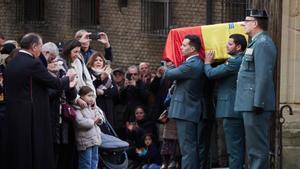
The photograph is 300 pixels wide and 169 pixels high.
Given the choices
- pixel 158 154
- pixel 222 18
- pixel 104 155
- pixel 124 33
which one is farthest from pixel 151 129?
pixel 124 33

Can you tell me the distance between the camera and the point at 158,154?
52.1 ft

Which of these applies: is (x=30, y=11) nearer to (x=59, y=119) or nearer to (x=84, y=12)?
(x=84, y=12)

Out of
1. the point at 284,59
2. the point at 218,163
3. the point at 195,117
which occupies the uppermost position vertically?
the point at 284,59

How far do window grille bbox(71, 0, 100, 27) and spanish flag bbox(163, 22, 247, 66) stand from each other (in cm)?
1255

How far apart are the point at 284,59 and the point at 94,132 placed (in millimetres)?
2765

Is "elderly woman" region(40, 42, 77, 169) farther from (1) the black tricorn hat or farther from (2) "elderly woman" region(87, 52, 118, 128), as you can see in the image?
(1) the black tricorn hat

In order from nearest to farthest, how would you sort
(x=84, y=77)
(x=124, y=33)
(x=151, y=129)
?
1. (x=84, y=77)
2. (x=151, y=129)
3. (x=124, y=33)

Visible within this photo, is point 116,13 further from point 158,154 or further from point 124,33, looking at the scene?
point 158,154

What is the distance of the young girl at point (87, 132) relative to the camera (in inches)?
524

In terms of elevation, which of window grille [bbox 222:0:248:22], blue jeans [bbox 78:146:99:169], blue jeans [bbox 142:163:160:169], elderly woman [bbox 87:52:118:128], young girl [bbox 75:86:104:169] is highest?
window grille [bbox 222:0:248:22]

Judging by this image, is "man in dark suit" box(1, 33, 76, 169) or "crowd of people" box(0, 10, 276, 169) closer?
"crowd of people" box(0, 10, 276, 169)

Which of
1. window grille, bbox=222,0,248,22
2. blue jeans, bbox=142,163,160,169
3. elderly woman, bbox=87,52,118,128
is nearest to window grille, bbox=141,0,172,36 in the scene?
window grille, bbox=222,0,248,22

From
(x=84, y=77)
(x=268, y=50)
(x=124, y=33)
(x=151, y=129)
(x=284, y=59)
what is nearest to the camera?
(x=268, y=50)

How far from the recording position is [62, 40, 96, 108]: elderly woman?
44.6 ft
